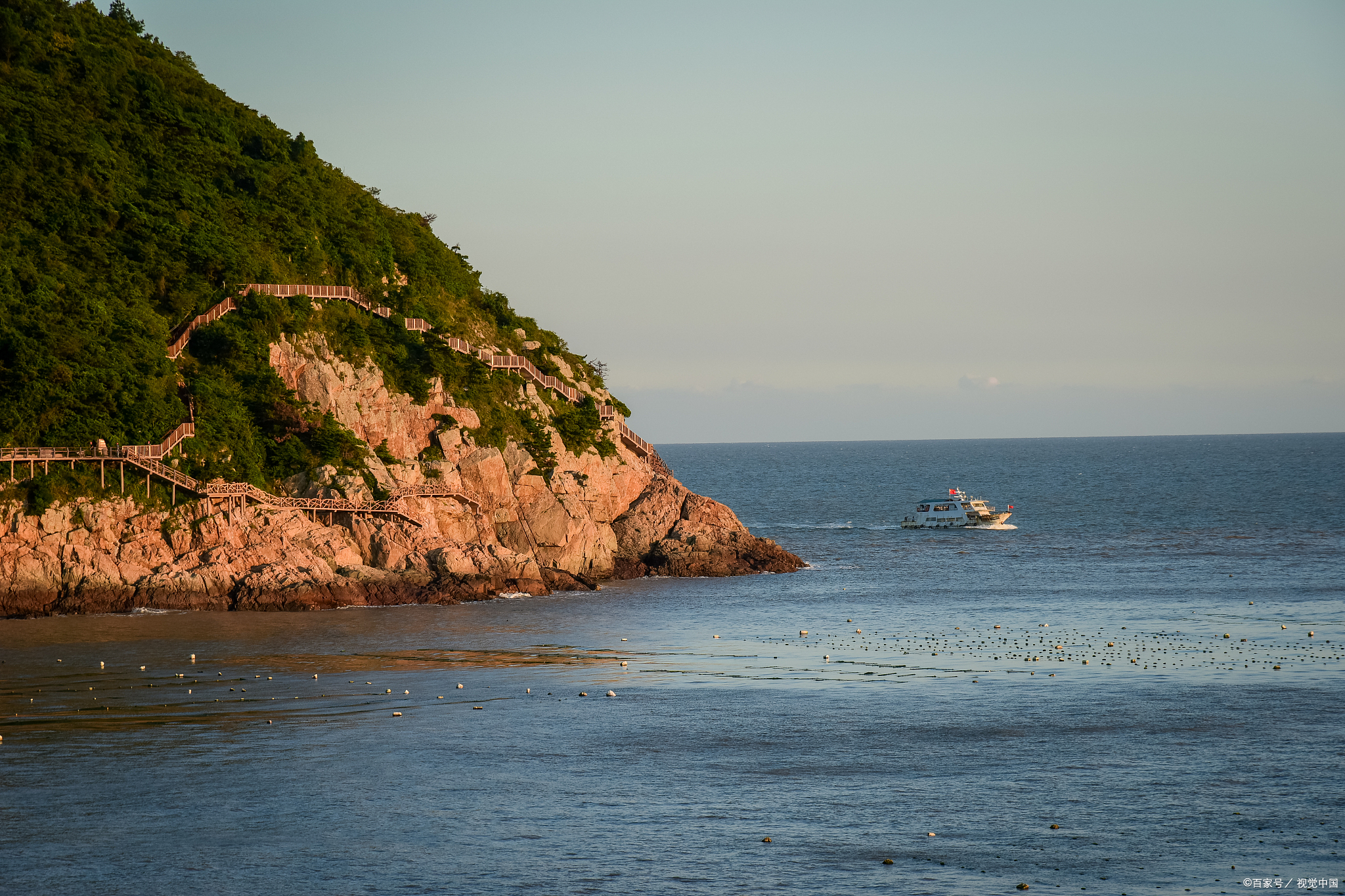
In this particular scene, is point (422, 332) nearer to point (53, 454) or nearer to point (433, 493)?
point (433, 493)

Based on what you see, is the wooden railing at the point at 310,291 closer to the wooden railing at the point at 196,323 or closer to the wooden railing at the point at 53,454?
the wooden railing at the point at 196,323

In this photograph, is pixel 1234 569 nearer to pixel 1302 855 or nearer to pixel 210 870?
pixel 1302 855

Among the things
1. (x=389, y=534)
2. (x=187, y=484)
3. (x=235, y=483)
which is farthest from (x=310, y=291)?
(x=389, y=534)

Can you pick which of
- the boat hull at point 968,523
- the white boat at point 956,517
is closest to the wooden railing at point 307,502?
the boat hull at point 968,523

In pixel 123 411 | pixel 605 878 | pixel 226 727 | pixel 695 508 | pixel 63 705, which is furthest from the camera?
pixel 695 508

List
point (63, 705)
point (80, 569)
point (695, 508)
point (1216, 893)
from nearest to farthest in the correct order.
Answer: point (1216, 893)
point (63, 705)
point (80, 569)
point (695, 508)

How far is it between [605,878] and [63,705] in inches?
949

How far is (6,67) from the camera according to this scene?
3408 inches

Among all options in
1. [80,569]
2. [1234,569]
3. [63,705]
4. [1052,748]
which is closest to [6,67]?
[80,569]

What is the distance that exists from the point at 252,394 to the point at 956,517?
71.1 m

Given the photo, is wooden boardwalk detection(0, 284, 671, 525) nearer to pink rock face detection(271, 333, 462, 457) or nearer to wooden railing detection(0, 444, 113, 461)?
wooden railing detection(0, 444, 113, 461)

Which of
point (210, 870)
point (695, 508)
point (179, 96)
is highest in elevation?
point (179, 96)

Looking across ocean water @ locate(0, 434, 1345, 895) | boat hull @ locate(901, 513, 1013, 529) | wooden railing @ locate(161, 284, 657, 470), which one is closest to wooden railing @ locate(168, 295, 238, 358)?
wooden railing @ locate(161, 284, 657, 470)

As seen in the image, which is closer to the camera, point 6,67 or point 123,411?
point 123,411
